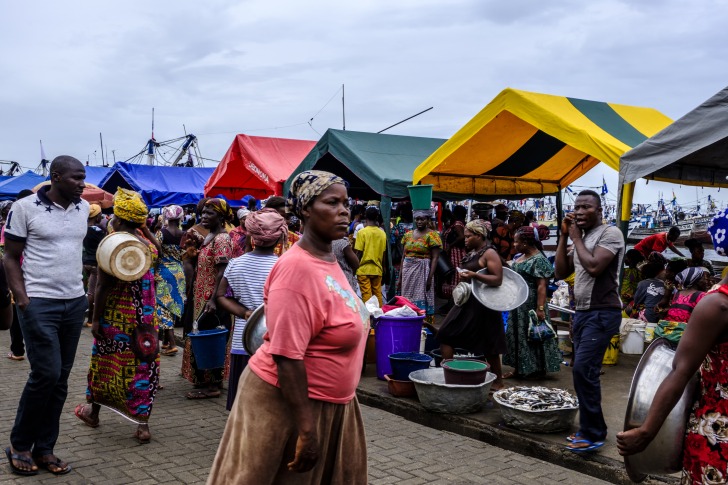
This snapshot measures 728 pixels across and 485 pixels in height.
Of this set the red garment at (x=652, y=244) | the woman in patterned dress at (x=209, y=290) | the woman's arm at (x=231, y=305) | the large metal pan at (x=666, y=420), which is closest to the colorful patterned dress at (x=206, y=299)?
the woman in patterned dress at (x=209, y=290)

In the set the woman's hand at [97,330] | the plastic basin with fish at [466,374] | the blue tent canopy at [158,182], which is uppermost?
the blue tent canopy at [158,182]

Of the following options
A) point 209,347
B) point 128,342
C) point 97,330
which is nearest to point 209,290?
point 209,347

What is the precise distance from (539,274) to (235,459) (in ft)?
17.1

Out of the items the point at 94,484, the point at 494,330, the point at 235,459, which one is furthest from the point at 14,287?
the point at 494,330

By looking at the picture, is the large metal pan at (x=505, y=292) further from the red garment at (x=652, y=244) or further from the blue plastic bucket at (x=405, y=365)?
the red garment at (x=652, y=244)

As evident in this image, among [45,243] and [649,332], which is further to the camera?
[649,332]

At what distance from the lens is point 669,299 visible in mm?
8523

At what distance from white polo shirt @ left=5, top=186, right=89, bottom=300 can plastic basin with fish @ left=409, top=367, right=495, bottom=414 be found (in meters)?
3.09

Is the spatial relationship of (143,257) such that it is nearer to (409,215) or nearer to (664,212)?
(409,215)

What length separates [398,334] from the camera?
24.2 feet

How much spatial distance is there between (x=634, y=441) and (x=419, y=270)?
309 inches

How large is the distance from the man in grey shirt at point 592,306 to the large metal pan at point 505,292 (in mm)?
1445

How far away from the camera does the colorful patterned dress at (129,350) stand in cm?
546

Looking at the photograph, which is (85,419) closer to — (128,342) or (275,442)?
(128,342)
